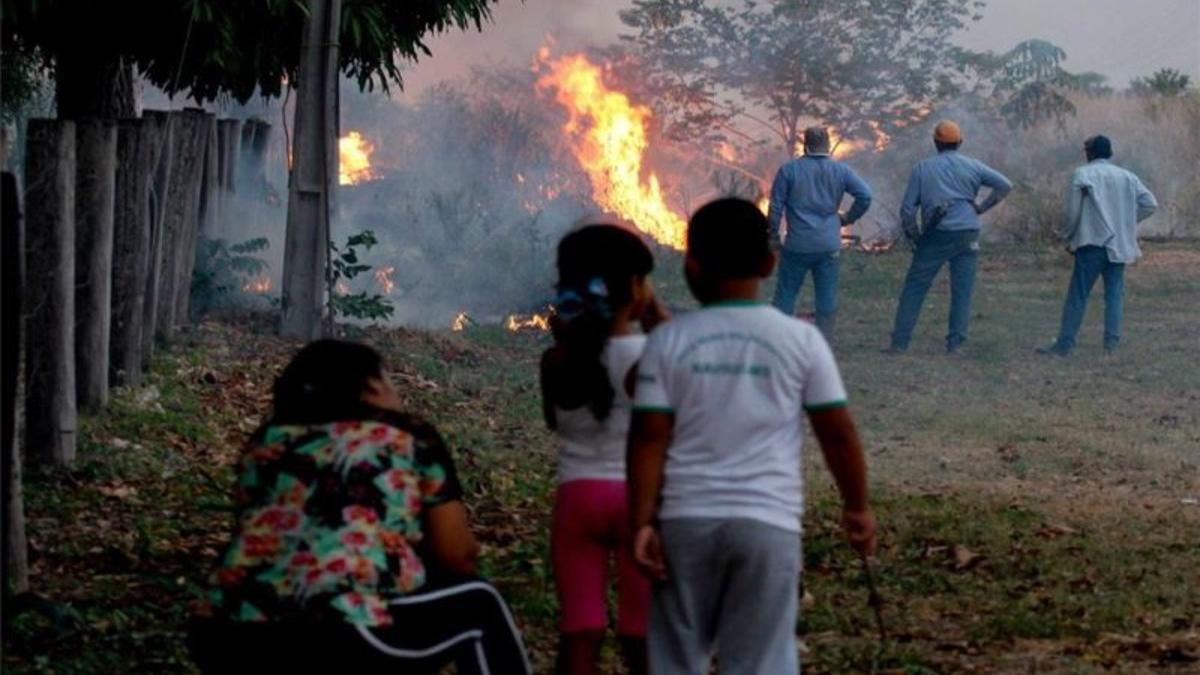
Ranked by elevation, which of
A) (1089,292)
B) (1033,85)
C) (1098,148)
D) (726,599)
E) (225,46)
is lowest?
(726,599)

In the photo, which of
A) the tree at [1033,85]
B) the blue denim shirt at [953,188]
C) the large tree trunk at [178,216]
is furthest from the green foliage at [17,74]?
the tree at [1033,85]

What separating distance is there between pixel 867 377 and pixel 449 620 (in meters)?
10.7

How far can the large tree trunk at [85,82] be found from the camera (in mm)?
13594

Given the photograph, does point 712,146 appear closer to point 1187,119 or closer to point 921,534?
point 1187,119

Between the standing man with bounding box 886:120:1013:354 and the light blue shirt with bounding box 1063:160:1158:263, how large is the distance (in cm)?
61

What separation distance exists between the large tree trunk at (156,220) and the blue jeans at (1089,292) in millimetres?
7442

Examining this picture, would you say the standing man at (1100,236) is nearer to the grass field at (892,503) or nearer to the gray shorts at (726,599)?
the grass field at (892,503)

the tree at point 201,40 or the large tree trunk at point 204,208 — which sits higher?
the tree at point 201,40

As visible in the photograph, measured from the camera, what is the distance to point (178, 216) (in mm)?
13234

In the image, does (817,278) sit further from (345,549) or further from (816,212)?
(345,549)

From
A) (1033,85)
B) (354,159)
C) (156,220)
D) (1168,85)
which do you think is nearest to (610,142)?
(354,159)

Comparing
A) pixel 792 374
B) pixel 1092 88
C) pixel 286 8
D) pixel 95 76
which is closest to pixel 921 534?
pixel 792 374

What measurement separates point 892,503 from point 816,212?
6.43 metres

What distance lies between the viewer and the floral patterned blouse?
442cm
